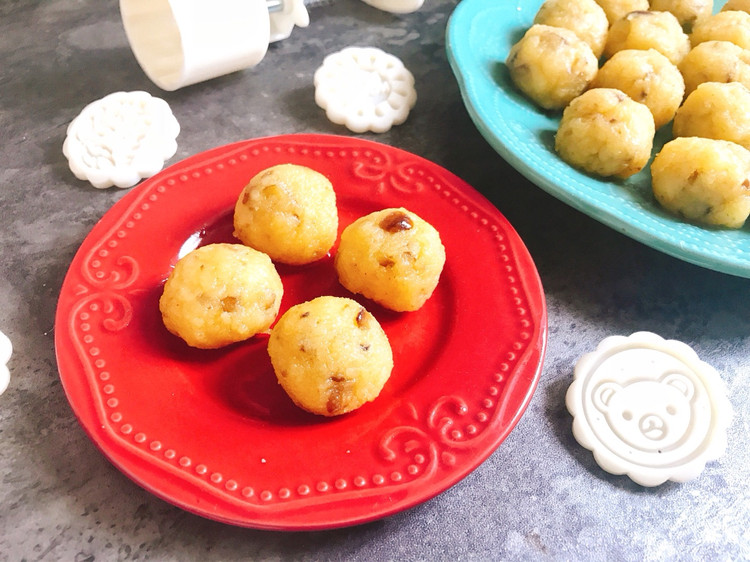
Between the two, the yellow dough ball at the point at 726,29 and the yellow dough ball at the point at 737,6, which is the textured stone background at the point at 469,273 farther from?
the yellow dough ball at the point at 737,6

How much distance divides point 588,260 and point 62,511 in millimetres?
881

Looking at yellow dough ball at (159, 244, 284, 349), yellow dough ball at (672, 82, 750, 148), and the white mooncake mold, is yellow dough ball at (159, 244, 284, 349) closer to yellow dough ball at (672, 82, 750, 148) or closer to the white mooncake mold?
yellow dough ball at (672, 82, 750, 148)

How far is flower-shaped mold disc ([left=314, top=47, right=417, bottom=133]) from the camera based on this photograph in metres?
1.26

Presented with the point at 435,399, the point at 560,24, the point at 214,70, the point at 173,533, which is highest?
the point at 560,24

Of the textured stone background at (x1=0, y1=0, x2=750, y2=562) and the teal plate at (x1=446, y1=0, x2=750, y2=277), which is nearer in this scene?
the textured stone background at (x1=0, y1=0, x2=750, y2=562)

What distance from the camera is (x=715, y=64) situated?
114cm

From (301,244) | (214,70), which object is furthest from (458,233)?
(214,70)

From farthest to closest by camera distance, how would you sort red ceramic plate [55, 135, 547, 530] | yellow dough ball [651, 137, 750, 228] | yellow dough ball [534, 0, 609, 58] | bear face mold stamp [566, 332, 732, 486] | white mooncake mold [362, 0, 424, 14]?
white mooncake mold [362, 0, 424, 14], yellow dough ball [534, 0, 609, 58], yellow dough ball [651, 137, 750, 228], bear face mold stamp [566, 332, 732, 486], red ceramic plate [55, 135, 547, 530]

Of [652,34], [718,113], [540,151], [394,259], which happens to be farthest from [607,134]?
[394,259]

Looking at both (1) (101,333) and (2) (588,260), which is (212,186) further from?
(2) (588,260)

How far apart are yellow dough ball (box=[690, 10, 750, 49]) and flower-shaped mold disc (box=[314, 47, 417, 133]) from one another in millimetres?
582

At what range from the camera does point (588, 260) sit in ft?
3.56

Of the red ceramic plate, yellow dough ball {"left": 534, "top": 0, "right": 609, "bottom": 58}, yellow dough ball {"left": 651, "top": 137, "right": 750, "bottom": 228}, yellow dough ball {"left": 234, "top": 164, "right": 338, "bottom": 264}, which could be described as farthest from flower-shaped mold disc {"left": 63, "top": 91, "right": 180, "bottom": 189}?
yellow dough ball {"left": 651, "top": 137, "right": 750, "bottom": 228}

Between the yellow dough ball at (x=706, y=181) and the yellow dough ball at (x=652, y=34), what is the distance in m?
0.27
